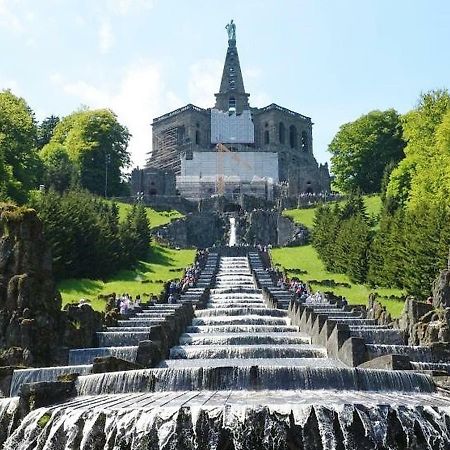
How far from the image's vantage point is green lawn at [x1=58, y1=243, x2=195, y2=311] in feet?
169

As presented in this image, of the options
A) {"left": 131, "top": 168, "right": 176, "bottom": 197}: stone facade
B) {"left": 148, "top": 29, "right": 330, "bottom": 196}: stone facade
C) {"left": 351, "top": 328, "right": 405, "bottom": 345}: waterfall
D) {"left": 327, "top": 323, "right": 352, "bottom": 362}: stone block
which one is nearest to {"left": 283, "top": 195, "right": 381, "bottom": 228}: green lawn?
{"left": 131, "top": 168, "right": 176, "bottom": 197}: stone facade

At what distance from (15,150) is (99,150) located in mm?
38779

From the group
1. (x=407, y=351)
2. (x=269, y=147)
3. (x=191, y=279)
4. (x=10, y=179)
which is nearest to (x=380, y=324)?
(x=407, y=351)

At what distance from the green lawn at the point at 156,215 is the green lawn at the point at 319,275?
18435 millimetres

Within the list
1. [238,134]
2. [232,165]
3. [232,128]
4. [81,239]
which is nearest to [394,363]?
[81,239]

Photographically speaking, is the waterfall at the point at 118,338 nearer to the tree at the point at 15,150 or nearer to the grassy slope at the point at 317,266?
the grassy slope at the point at 317,266

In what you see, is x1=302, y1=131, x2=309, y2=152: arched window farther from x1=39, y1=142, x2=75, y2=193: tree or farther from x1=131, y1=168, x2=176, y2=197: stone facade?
x1=39, y1=142, x2=75, y2=193: tree

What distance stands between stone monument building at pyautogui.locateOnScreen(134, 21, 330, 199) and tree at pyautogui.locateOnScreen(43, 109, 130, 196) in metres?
4.16

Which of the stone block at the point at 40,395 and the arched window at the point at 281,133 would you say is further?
the arched window at the point at 281,133

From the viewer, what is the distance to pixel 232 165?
440ft

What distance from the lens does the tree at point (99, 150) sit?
116m

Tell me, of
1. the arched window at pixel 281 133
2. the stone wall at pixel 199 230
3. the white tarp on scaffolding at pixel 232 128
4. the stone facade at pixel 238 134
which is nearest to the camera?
the stone wall at pixel 199 230

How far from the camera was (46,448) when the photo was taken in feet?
58.3

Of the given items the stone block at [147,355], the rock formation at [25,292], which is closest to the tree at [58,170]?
the rock formation at [25,292]
